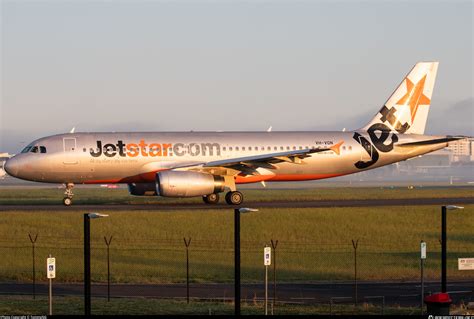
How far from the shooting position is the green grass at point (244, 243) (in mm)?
44750

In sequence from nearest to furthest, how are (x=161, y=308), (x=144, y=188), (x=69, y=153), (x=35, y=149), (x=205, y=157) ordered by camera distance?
(x=161, y=308)
(x=69, y=153)
(x=35, y=149)
(x=144, y=188)
(x=205, y=157)

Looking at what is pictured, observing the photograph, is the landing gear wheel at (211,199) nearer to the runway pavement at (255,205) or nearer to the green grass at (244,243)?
the runway pavement at (255,205)

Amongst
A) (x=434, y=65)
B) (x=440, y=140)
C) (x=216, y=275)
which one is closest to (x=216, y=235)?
(x=216, y=275)

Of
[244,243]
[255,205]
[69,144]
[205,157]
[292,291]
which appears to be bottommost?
[292,291]

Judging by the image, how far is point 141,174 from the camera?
61031 millimetres

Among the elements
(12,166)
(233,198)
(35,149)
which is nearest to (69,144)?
(35,149)

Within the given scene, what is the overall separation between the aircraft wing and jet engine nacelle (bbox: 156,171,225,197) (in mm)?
1498

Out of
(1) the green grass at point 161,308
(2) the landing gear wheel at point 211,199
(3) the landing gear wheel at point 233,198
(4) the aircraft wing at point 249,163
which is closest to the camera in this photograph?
(1) the green grass at point 161,308

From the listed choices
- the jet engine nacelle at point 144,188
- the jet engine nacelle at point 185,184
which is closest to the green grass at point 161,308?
the jet engine nacelle at point 185,184

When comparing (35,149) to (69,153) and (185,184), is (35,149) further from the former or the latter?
(185,184)

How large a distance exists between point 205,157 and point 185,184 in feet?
19.5

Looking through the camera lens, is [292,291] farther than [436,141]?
No

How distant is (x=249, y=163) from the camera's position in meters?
59.7

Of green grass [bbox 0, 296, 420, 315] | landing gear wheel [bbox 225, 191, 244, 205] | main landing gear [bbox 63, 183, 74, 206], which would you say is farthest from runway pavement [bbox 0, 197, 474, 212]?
green grass [bbox 0, 296, 420, 315]
